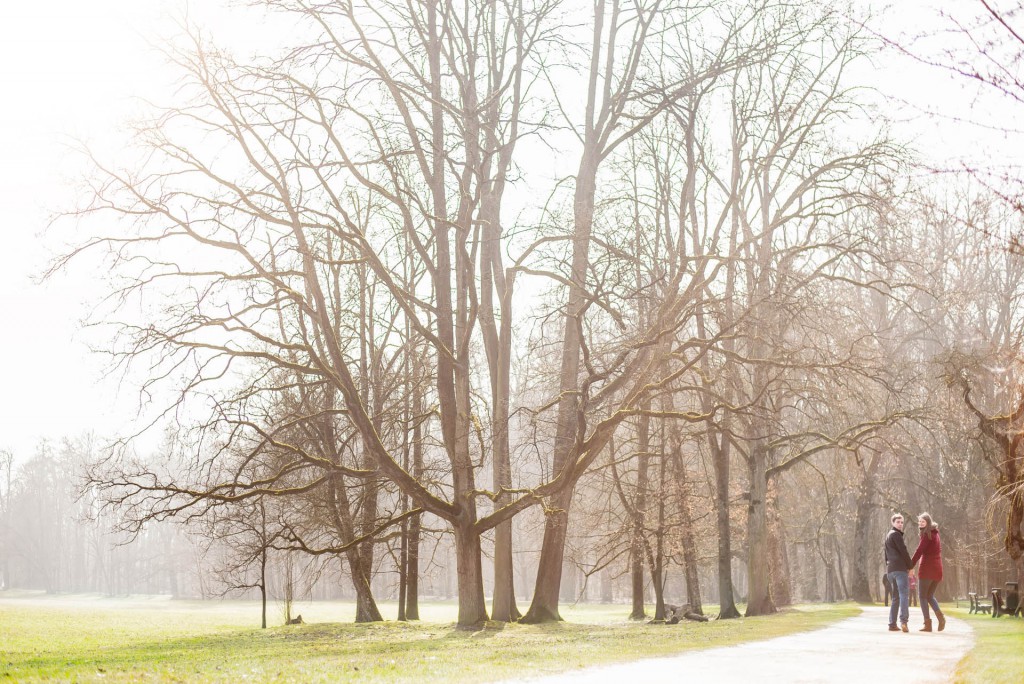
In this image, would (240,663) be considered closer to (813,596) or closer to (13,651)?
(13,651)

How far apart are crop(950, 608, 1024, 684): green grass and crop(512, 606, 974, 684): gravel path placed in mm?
202

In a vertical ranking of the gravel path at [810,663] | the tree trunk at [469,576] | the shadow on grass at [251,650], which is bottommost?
the shadow on grass at [251,650]

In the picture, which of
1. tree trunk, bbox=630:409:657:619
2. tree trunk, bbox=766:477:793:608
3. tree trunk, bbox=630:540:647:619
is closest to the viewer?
tree trunk, bbox=630:409:657:619

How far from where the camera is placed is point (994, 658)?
11875mm

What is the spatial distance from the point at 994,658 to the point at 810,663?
214cm

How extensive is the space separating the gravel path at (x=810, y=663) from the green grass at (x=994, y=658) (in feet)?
0.66

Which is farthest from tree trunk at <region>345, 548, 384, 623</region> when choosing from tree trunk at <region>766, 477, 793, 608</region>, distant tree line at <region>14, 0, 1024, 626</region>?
tree trunk at <region>766, 477, 793, 608</region>

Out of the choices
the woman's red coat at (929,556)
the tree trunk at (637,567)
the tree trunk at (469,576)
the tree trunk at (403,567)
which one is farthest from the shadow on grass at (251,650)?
the tree trunk at (637,567)

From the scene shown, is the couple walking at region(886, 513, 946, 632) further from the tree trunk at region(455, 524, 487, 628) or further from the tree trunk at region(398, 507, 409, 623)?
the tree trunk at region(398, 507, 409, 623)

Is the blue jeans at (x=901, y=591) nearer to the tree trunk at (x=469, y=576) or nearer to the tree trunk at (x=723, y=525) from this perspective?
the tree trunk at (x=469, y=576)

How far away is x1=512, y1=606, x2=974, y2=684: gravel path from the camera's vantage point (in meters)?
10.4

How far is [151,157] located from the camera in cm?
1833

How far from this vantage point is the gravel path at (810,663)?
34.2 ft

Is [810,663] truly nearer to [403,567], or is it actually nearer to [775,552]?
[403,567]
